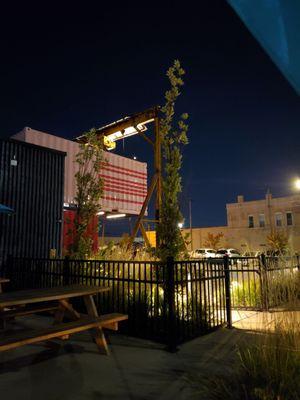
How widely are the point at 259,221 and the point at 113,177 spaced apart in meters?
28.4

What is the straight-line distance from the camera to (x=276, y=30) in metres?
1.71

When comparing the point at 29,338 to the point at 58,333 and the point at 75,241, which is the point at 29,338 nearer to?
the point at 58,333

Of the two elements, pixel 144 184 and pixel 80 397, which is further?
pixel 144 184

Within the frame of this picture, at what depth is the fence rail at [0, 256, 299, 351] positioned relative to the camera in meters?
4.78

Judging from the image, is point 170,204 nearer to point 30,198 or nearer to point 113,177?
point 30,198

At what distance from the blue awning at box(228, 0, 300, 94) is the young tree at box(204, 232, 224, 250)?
4090 centimetres

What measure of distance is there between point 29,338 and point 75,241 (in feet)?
15.7

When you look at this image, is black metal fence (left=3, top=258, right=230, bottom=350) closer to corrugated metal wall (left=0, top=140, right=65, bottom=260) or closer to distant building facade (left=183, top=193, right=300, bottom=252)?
corrugated metal wall (left=0, top=140, right=65, bottom=260)

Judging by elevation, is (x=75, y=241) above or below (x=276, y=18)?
below

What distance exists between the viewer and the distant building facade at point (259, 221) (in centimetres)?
3725

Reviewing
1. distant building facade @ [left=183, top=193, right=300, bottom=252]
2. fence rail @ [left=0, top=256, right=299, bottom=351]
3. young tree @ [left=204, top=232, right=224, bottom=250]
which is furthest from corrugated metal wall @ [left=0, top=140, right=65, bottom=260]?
young tree @ [left=204, top=232, right=224, bottom=250]

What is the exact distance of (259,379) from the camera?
3191 mm

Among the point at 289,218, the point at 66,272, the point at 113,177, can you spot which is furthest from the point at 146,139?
the point at 289,218

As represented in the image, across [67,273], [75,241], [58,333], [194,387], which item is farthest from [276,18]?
[75,241]
